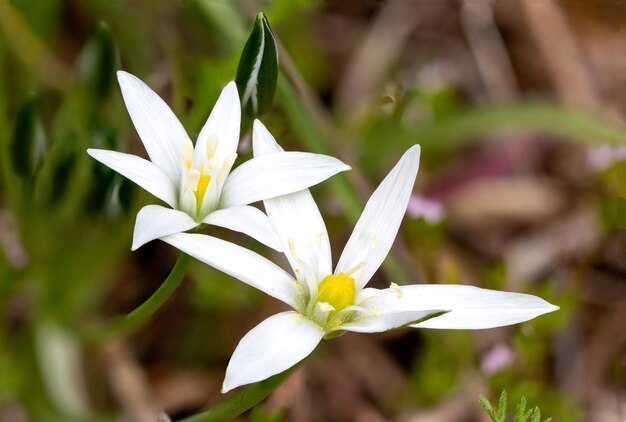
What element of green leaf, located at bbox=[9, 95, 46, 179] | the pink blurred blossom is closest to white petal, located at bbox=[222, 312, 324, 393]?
green leaf, located at bbox=[9, 95, 46, 179]

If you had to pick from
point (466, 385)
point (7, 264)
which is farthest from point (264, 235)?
point (466, 385)

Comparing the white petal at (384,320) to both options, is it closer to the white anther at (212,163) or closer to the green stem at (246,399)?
the green stem at (246,399)

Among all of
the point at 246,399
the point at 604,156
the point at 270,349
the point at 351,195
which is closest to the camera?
the point at 270,349

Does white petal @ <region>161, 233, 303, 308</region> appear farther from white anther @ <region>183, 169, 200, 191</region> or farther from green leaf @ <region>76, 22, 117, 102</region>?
green leaf @ <region>76, 22, 117, 102</region>

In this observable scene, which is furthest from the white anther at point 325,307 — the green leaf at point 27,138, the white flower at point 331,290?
the green leaf at point 27,138

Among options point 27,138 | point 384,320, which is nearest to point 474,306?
point 384,320

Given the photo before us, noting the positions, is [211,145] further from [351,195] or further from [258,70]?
[351,195]

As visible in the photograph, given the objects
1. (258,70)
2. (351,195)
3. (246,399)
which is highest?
(258,70)
